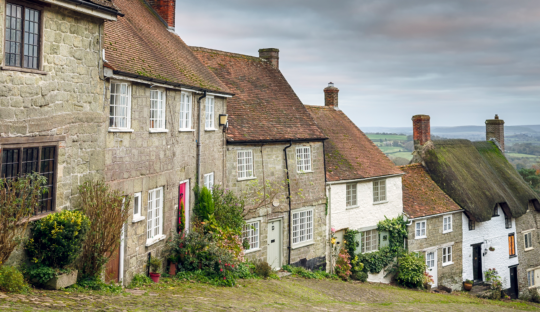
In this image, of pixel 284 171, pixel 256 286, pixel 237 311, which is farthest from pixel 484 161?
pixel 237 311

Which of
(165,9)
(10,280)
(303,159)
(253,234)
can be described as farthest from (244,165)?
(10,280)

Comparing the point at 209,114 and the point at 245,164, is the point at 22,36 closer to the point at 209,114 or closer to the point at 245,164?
the point at 209,114

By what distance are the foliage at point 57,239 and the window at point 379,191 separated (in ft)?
60.5

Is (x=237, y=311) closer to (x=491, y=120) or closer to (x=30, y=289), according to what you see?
(x=30, y=289)

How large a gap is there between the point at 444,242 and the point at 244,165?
15.1 m

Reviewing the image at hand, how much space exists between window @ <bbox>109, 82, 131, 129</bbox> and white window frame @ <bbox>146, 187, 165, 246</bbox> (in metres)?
2.44

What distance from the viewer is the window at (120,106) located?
11.4m

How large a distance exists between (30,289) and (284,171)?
13.5 metres

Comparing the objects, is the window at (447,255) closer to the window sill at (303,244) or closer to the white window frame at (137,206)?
the window sill at (303,244)

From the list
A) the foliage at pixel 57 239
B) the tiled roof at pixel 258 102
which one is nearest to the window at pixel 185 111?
the tiled roof at pixel 258 102

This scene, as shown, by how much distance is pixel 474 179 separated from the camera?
30.6 meters

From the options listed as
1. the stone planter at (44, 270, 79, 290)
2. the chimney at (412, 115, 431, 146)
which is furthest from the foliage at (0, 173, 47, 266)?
Result: the chimney at (412, 115, 431, 146)

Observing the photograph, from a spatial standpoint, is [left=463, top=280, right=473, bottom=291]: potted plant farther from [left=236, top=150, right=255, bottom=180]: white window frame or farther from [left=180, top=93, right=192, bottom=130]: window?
[left=180, top=93, right=192, bottom=130]: window

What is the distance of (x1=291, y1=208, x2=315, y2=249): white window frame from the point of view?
21.5m
